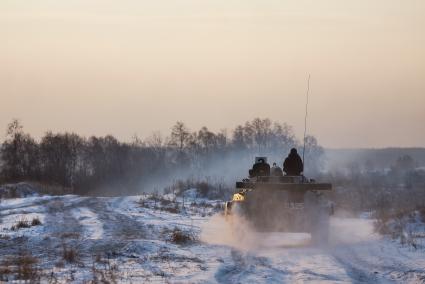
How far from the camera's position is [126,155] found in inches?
4980

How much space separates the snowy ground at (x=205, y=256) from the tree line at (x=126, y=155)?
63451mm

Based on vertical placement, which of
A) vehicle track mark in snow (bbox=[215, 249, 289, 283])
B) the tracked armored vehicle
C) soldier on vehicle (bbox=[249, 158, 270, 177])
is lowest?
vehicle track mark in snow (bbox=[215, 249, 289, 283])

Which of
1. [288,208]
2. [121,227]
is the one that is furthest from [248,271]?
[121,227]

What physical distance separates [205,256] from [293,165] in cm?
541

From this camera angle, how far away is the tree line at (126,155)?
98.5m

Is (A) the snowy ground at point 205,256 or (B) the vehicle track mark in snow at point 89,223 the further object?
(B) the vehicle track mark in snow at point 89,223

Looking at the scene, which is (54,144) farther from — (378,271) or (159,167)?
(378,271)

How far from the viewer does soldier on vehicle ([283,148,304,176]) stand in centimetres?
2025

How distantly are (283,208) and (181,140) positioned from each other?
12202 centimetres

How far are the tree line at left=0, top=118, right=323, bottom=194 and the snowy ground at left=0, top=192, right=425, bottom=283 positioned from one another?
208ft

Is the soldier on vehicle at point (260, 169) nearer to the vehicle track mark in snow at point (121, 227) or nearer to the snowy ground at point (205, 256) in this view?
the snowy ground at point (205, 256)

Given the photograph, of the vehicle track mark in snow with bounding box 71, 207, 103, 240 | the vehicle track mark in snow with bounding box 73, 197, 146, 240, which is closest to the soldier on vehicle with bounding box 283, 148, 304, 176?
the vehicle track mark in snow with bounding box 73, 197, 146, 240

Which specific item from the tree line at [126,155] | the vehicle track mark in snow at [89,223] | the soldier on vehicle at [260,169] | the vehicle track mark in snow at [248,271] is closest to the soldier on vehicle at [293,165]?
the soldier on vehicle at [260,169]

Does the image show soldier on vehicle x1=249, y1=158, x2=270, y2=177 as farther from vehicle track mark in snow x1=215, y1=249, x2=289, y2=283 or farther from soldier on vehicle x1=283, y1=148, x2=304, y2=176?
vehicle track mark in snow x1=215, y1=249, x2=289, y2=283
